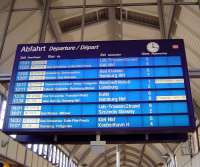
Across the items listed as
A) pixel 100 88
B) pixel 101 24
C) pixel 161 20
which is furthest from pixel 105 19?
pixel 100 88

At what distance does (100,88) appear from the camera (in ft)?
16.4

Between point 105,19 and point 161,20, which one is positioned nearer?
point 161,20

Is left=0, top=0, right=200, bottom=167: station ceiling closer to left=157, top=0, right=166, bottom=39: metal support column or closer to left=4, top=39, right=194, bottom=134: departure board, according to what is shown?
left=157, top=0, right=166, bottom=39: metal support column

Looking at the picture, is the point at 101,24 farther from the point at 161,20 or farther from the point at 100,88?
the point at 100,88

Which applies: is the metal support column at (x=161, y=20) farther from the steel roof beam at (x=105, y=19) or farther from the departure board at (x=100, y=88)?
the steel roof beam at (x=105, y=19)

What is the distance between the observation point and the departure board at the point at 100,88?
464 centimetres

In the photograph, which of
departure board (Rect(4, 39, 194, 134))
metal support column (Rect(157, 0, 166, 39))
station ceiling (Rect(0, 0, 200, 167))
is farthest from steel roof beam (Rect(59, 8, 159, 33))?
departure board (Rect(4, 39, 194, 134))

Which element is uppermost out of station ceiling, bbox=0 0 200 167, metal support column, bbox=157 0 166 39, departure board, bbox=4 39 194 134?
station ceiling, bbox=0 0 200 167

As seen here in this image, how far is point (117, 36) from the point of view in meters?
13.6

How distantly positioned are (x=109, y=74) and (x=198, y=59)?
779cm

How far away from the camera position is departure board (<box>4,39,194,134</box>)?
464cm

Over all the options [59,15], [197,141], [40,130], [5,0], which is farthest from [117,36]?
[40,130]

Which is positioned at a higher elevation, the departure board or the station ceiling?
the station ceiling

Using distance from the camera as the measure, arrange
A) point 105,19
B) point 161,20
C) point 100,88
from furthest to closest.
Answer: point 105,19, point 161,20, point 100,88
